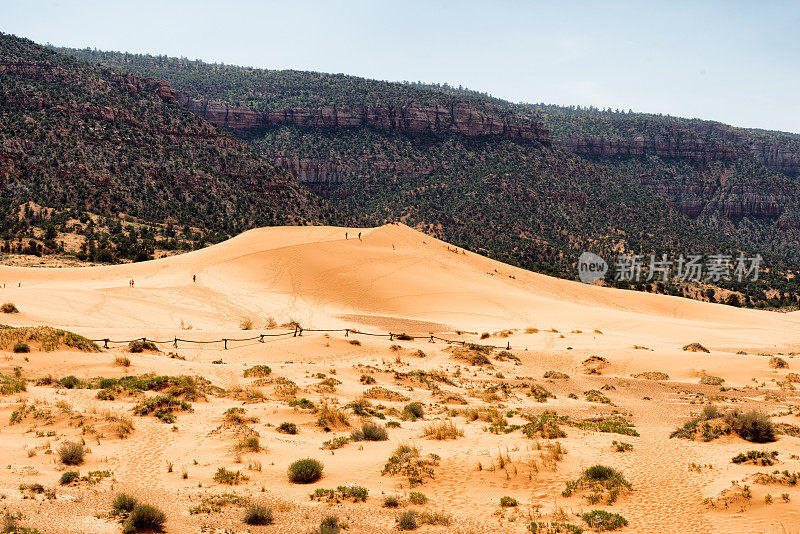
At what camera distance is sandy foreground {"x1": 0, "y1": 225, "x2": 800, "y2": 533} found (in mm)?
10305

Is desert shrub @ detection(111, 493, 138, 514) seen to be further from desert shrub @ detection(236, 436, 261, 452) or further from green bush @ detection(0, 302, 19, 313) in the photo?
green bush @ detection(0, 302, 19, 313)

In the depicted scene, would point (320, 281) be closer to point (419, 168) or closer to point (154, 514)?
point (154, 514)

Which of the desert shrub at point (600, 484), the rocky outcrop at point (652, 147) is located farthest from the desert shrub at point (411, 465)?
the rocky outcrop at point (652, 147)

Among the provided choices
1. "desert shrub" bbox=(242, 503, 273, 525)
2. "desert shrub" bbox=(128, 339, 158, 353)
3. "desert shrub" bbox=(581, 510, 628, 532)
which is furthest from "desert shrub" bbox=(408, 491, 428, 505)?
"desert shrub" bbox=(128, 339, 158, 353)

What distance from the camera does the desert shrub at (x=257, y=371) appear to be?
21625 millimetres

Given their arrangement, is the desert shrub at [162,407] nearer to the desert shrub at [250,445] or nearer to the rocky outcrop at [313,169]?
the desert shrub at [250,445]

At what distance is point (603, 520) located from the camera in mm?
9602

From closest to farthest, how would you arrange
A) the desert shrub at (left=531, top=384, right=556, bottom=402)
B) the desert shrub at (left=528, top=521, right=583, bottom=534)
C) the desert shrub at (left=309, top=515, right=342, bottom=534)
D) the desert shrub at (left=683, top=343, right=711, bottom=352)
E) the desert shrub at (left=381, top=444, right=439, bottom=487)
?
the desert shrub at (left=309, top=515, right=342, bottom=534)
the desert shrub at (left=528, top=521, right=583, bottom=534)
the desert shrub at (left=381, top=444, right=439, bottom=487)
the desert shrub at (left=531, top=384, right=556, bottom=402)
the desert shrub at (left=683, top=343, right=711, bottom=352)

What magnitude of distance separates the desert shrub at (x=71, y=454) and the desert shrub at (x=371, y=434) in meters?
6.37

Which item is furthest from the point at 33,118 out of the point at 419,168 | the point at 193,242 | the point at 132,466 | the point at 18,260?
the point at 132,466

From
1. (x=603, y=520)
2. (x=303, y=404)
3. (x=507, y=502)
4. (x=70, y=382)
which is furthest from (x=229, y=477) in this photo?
(x=70, y=382)

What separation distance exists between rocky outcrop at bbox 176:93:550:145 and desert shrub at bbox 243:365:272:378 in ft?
440

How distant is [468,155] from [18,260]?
107 metres

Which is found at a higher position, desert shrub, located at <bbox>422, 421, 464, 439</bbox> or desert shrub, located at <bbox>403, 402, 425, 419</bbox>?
desert shrub, located at <bbox>422, 421, 464, 439</bbox>
